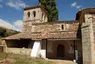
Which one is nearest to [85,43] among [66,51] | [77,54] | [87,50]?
[87,50]

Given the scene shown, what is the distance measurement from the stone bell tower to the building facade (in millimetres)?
2788

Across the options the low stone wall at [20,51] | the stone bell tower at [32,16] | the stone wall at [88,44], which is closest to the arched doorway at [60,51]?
the low stone wall at [20,51]

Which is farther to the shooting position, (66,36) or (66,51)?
(66,51)

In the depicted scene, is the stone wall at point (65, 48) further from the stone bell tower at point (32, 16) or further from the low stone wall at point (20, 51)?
the stone bell tower at point (32, 16)

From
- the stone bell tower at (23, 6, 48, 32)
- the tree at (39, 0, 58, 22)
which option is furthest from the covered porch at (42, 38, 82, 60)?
the tree at (39, 0, 58, 22)

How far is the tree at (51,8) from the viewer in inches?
1223

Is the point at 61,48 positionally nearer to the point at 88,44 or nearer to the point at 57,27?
the point at 57,27

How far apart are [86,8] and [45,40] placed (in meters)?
7.51

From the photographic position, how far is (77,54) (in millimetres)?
16797

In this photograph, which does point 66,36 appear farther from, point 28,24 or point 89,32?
point 28,24

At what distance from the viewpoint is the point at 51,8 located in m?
31.2

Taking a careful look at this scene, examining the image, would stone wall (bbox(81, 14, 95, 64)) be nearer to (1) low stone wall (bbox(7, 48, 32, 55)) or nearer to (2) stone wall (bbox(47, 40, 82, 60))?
(2) stone wall (bbox(47, 40, 82, 60))

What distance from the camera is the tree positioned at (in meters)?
31.1

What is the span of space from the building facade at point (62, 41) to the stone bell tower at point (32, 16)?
2.79m
